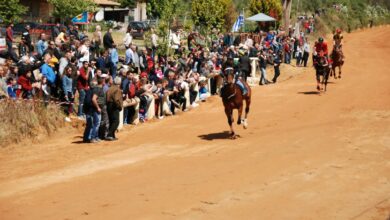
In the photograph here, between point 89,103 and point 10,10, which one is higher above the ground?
point 10,10

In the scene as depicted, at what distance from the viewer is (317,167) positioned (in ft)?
46.9

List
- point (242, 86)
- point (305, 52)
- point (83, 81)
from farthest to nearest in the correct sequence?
point (305, 52)
point (83, 81)
point (242, 86)

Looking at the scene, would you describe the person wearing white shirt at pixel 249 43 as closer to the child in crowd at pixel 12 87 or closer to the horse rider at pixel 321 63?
the horse rider at pixel 321 63

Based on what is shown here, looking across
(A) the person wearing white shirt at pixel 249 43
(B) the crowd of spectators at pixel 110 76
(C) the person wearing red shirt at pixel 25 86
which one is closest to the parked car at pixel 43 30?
(B) the crowd of spectators at pixel 110 76

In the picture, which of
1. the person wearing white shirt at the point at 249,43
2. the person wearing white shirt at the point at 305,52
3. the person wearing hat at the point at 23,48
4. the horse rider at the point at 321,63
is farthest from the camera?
the person wearing white shirt at the point at 305,52

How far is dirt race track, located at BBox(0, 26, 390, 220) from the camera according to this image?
11.3 meters

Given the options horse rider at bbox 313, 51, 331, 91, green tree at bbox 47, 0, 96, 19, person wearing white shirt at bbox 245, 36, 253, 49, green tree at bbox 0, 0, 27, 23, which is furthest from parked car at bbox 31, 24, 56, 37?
horse rider at bbox 313, 51, 331, 91

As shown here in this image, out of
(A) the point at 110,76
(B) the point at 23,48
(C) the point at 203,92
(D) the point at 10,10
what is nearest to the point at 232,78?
(A) the point at 110,76

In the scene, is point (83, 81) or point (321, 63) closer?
point (83, 81)

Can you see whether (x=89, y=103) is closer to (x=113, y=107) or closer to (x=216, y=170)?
(x=113, y=107)

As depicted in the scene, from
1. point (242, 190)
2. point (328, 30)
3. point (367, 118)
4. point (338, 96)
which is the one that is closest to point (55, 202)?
point (242, 190)

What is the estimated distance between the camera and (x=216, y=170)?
46.3 feet

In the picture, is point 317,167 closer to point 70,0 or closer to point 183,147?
point 183,147

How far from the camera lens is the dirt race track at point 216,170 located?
11.3m
